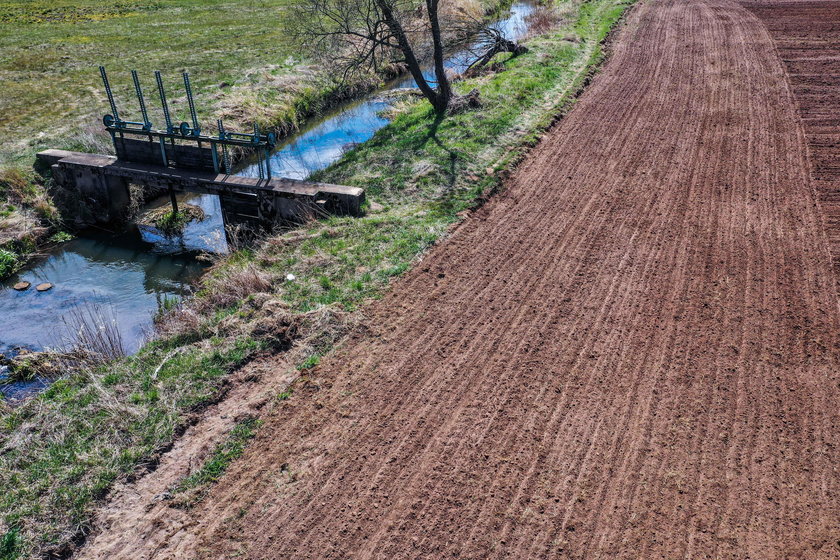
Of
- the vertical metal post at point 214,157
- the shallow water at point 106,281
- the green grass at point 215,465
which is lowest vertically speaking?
the shallow water at point 106,281

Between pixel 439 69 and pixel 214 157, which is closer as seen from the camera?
pixel 214 157

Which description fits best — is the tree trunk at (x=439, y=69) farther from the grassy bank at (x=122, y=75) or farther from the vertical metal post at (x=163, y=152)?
the vertical metal post at (x=163, y=152)

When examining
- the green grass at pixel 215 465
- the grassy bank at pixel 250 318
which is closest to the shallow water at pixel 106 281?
the grassy bank at pixel 250 318

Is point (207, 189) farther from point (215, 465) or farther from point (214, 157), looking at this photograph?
point (215, 465)

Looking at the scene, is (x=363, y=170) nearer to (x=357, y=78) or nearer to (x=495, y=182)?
(x=495, y=182)

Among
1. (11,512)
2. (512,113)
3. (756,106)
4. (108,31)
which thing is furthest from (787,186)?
(108,31)

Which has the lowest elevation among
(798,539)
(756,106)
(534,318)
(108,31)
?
(798,539)

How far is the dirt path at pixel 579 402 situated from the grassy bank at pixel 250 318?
74 centimetres

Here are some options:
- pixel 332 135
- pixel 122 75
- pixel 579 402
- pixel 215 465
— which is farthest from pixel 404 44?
pixel 215 465

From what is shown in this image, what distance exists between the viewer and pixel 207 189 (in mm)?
16266

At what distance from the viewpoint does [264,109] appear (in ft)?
75.5

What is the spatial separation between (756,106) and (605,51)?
7958 millimetres

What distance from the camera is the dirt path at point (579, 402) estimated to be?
23.9ft

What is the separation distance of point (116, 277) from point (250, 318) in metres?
6.14
